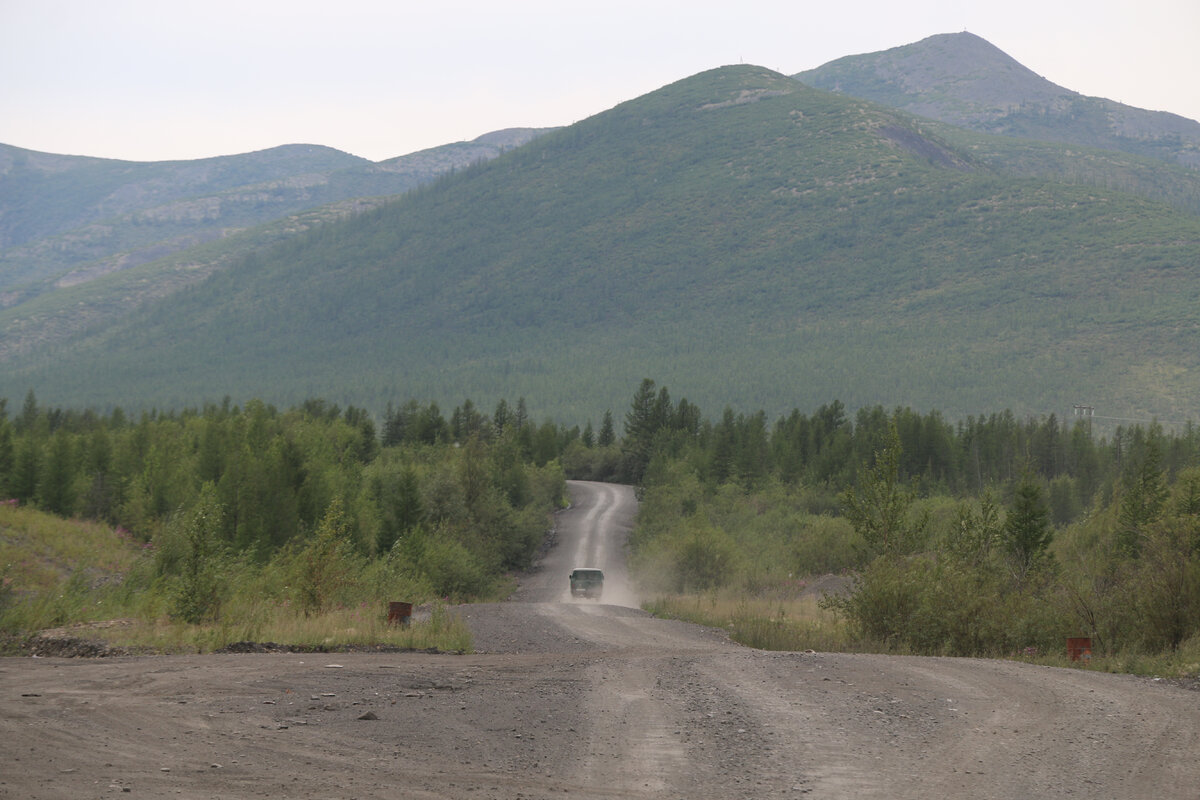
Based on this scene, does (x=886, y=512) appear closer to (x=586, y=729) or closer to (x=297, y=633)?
(x=297, y=633)

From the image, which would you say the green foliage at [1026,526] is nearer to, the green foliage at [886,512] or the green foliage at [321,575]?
the green foliage at [886,512]

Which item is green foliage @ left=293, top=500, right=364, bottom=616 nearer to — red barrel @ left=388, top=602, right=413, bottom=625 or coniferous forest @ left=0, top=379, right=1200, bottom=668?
coniferous forest @ left=0, top=379, right=1200, bottom=668

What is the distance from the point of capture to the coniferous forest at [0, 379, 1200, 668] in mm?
20547

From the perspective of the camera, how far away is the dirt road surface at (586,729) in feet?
30.5

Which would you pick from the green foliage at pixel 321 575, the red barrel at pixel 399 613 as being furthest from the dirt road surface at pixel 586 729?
the green foliage at pixel 321 575

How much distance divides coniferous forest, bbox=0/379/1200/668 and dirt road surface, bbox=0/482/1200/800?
3845mm

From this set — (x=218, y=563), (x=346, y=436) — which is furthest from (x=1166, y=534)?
(x=346, y=436)

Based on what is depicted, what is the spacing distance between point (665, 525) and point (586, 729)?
173 feet

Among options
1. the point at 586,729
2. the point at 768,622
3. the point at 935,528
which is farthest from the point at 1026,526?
the point at 586,729

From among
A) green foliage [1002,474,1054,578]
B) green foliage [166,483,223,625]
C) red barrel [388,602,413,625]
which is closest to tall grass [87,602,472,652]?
red barrel [388,602,413,625]

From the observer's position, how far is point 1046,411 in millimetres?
179500

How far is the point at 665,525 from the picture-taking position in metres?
63.8

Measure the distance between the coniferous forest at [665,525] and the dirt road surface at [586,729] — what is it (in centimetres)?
385

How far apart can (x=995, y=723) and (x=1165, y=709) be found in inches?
96.3
